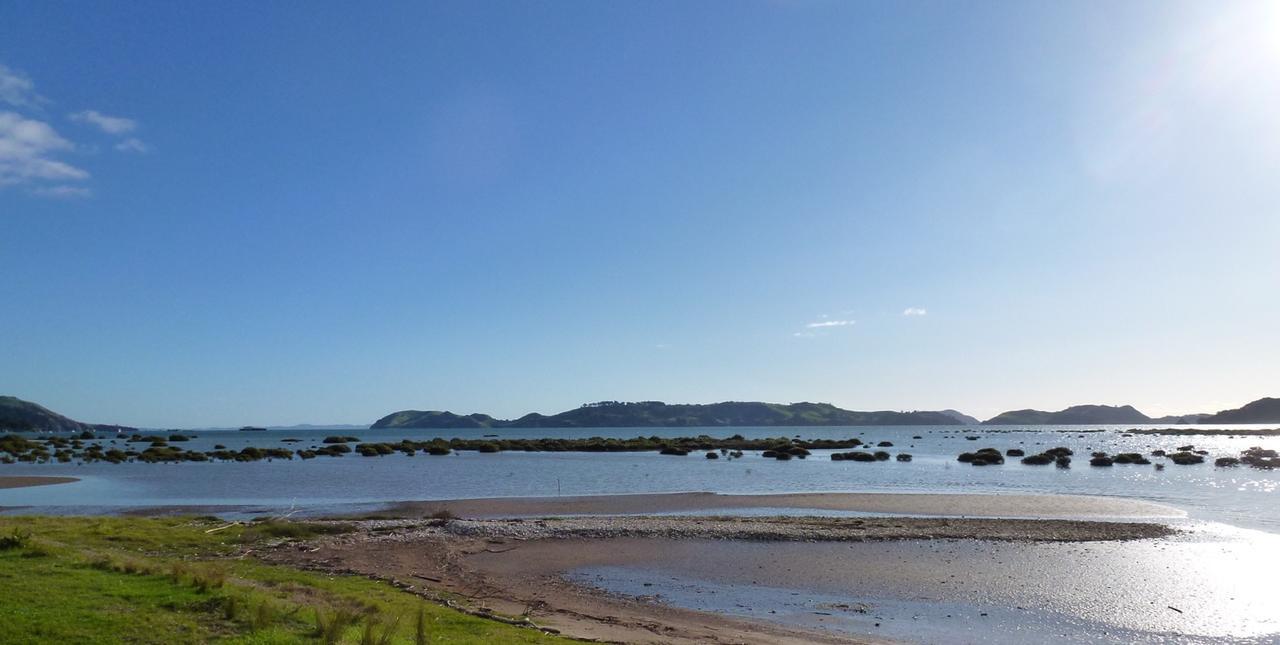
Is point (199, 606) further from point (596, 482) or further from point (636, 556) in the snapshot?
point (596, 482)

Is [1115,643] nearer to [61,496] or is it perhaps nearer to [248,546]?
[248,546]

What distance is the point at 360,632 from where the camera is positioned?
12.4 metres

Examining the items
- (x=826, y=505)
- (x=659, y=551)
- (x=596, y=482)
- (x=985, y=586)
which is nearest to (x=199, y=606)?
(x=659, y=551)

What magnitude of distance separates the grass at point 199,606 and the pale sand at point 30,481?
43.9 metres

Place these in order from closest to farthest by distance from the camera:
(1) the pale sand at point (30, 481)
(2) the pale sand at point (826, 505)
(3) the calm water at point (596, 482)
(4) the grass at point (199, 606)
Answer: (4) the grass at point (199, 606)
(2) the pale sand at point (826, 505)
(3) the calm water at point (596, 482)
(1) the pale sand at point (30, 481)

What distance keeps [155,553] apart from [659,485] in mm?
37680

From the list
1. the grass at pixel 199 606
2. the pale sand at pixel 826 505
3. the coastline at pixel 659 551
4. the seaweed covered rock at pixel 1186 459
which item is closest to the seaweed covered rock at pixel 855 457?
the seaweed covered rock at pixel 1186 459

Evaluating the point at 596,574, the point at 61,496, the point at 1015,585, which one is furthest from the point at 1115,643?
the point at 61,496

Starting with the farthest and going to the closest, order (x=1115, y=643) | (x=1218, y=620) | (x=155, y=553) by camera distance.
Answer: (x=155, y=553)
(x=1218, y=620)
(x=1115, y=643)

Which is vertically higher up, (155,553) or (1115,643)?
(155,553)

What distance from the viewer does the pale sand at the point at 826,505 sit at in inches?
1518

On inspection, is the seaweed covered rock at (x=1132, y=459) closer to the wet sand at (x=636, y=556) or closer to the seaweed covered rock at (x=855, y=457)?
the seaweed covered rock at (x=855, y=457)

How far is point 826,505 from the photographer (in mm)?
42250

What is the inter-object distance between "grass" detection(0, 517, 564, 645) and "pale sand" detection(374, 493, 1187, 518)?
19.7m
